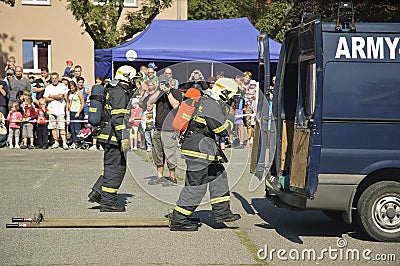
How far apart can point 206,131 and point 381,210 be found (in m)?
2.28

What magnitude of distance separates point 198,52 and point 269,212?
401 inches

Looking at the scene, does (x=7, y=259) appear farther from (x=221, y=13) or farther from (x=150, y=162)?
(x=221, y=13)

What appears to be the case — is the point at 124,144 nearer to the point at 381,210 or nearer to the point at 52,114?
the point at 381,210

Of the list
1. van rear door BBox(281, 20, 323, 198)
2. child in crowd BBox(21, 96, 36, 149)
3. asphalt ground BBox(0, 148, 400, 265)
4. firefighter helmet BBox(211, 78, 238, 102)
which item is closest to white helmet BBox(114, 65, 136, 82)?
firefighter helmet BBox(211, 78, 238, 102)

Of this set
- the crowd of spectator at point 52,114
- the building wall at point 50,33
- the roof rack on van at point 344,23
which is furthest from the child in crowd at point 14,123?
the roof rack on van at point 344,23

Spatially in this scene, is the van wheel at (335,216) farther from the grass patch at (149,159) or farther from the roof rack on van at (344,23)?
the grass patch at (149,159)

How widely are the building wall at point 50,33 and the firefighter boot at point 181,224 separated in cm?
2067

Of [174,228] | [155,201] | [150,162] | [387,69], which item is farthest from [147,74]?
[387,69]

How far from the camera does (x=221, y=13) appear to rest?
3919 centimetres

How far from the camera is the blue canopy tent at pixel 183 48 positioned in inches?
763

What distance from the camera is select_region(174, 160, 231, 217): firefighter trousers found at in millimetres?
8617

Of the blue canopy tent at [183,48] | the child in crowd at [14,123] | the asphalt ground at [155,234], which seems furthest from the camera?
the blue canopy tent at [183,48]

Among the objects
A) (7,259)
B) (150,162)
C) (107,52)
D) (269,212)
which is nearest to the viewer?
(7,259)

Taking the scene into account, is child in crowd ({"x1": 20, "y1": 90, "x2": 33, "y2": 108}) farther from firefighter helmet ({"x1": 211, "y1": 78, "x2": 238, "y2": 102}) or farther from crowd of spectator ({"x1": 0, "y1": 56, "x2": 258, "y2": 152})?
firefighter helmet ({"x1": 211, "y1": 78, "x2": 238, "y2": 102})
